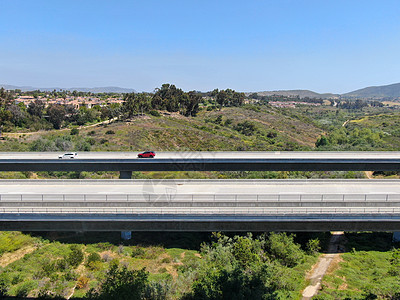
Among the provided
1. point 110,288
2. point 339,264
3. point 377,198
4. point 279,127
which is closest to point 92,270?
point 110,288

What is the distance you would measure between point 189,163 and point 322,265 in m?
19.5

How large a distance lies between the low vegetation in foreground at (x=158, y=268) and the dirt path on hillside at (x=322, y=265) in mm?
537

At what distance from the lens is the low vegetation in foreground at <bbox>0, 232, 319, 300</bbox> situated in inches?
628

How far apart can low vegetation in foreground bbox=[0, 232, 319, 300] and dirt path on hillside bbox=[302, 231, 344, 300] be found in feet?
1.76

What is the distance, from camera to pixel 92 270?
65.1 ft

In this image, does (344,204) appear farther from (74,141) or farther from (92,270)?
(74,141)

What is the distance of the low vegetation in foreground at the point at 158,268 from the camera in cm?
1595

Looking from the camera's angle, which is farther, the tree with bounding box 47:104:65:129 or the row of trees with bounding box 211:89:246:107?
the row of trees with bounding box 211:89:246:107

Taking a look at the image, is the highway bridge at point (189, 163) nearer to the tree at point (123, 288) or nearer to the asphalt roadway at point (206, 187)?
the asphalt roadway at point (206, 187)

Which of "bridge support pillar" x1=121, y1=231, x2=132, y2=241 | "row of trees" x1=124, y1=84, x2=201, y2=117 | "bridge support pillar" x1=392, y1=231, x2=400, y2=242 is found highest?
"row of trees" x1=124, y1=84, x2=201, y2=117

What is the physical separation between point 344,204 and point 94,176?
3201 cm

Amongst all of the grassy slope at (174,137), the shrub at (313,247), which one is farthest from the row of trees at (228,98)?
the shrub at (313,247)

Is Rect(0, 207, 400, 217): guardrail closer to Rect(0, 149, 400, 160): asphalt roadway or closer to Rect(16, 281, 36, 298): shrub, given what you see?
Rect(16, 281, 36, 298): shrub

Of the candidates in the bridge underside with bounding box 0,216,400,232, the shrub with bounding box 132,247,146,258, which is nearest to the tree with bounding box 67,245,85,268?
the bridge underside with bounding box 0,216,400,232
